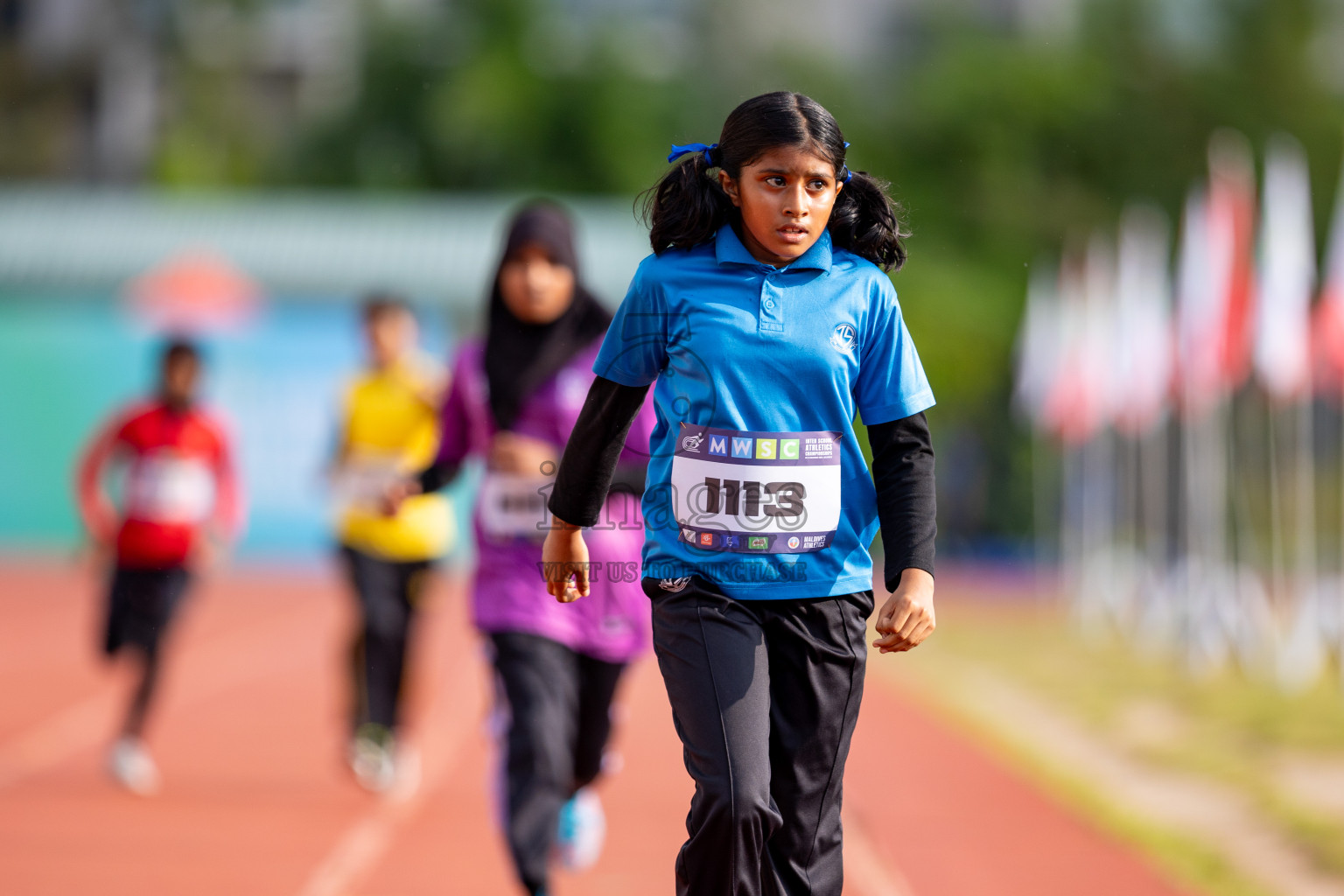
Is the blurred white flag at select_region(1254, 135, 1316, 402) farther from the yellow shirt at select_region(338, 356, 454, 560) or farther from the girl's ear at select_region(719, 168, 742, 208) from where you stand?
the girl's ear at select_region(719, 168, 742, 208)

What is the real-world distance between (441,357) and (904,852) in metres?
20.1

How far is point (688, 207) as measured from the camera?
3309mm

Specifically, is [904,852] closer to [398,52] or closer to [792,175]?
[792,175]

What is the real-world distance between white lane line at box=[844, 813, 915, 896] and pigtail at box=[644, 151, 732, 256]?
3228 mm

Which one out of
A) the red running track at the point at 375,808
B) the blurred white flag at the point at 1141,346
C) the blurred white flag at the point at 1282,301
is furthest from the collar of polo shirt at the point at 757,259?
the blurred white flag at the point at 1141,346

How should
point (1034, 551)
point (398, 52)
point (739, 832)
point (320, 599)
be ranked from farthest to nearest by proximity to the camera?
1. point (398, 52)
2. point (1034, 551)
3. point (320, 599)
4. point (739, 832)

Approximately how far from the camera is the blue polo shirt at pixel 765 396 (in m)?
3.19

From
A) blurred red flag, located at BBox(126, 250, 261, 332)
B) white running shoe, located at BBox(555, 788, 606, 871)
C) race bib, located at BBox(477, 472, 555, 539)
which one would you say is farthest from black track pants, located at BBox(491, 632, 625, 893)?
blurred red flag, located at BBox(126, 250, 261, 332)

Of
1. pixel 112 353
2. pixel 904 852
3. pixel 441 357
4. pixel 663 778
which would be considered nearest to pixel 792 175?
pixel 904 852

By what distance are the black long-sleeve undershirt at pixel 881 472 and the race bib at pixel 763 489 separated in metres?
0.10

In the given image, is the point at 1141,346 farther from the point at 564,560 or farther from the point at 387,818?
the point at 564,560

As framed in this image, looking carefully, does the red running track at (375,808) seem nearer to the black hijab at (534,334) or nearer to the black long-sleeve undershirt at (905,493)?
the black hijab at (534,334)

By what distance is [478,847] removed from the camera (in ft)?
21.5

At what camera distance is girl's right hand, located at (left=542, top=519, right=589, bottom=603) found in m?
3.38
